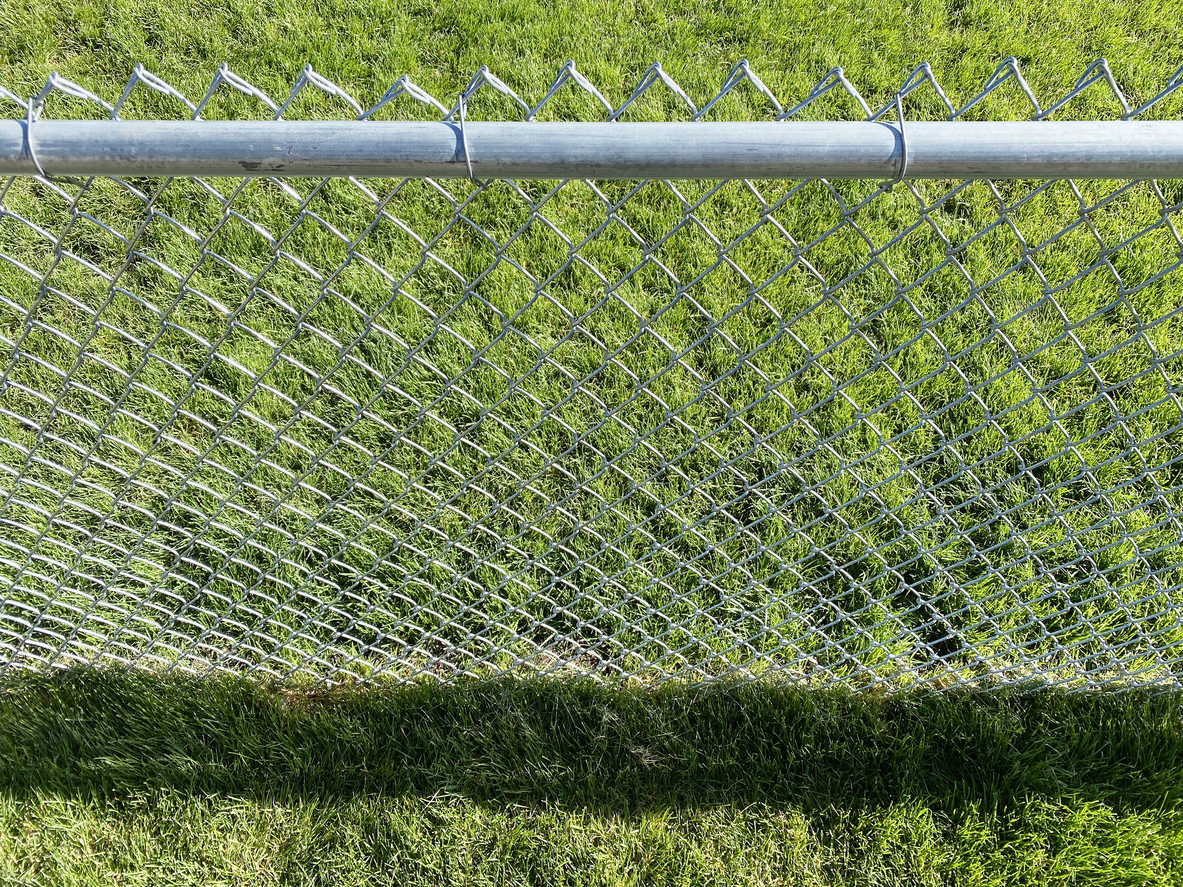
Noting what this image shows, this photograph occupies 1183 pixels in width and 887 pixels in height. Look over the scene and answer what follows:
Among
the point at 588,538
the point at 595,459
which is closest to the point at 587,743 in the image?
the point at 588,538

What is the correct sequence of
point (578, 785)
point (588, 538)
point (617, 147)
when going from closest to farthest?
point (617, 147) < point (578, 785) < point (588, 538)

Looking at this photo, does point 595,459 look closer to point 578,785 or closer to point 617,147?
point 578,785

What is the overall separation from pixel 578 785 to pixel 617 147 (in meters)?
1.75

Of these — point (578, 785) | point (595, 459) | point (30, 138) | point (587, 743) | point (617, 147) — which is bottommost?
point (578, 785)

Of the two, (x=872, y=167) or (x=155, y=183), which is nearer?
(x=872, y=167)

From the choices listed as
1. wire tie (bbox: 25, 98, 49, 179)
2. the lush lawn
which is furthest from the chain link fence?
wire tie (bbox: 25, 98, 49, 179)

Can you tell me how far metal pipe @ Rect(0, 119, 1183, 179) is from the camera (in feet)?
3.62

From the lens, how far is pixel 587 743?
2.30 metres

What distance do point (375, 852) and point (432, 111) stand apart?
290 centimetres

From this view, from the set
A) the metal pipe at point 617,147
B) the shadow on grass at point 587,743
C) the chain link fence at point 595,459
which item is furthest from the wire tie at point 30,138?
the shadow on grass at point 587,743

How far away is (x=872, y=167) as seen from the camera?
1.12 metres

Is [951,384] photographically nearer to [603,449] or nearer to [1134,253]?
[1134,253]

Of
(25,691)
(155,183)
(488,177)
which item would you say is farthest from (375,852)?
(155,183)

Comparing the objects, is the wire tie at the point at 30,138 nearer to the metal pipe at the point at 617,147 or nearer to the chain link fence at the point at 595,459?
the metal pipe at the point at 617,147
